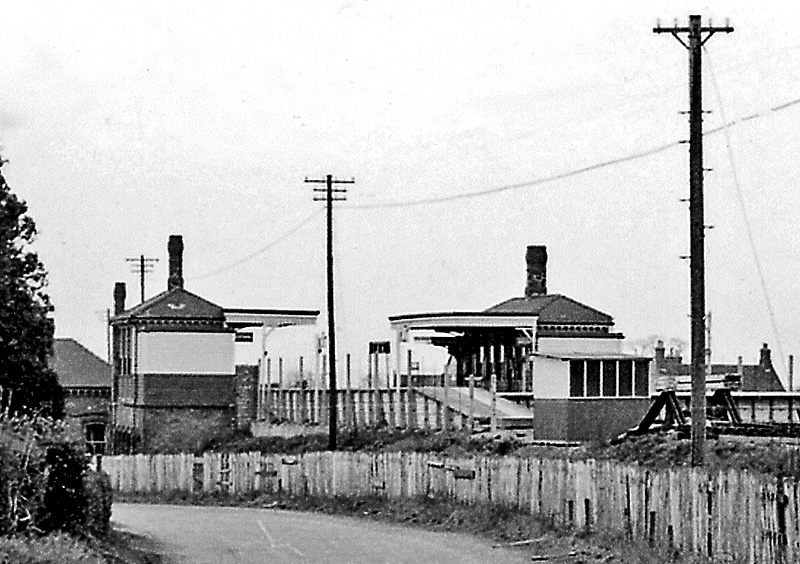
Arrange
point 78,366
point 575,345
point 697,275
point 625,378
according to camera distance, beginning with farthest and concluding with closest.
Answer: point 78,366 < point 575,345 < point 625,378 < point 697,275

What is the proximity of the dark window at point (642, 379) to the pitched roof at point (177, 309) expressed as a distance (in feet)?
66.3

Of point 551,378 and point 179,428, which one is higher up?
point 551,378

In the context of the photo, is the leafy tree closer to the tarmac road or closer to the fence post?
the tarmac road

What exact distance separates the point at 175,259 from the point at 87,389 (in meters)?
6.90

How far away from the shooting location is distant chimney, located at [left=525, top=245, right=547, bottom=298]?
69.4 m

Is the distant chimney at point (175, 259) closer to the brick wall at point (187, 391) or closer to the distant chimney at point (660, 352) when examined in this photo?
the brick wall at point (187, 391)

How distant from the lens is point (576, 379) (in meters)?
50.3

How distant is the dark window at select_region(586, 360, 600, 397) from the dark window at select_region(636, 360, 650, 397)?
4.81 feet

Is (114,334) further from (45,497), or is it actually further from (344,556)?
(45,497)

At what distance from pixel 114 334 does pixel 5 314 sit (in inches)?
1477

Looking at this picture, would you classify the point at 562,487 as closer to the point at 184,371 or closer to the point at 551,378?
the point at 551,378

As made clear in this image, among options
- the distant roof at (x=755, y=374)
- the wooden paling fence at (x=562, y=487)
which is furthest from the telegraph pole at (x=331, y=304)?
the distant roof at (x=755, y=374)

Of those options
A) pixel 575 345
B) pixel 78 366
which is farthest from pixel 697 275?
pixel 78 366

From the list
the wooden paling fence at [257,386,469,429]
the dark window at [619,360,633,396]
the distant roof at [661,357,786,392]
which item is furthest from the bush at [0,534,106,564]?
the distant roof at [661,357,786,392]
